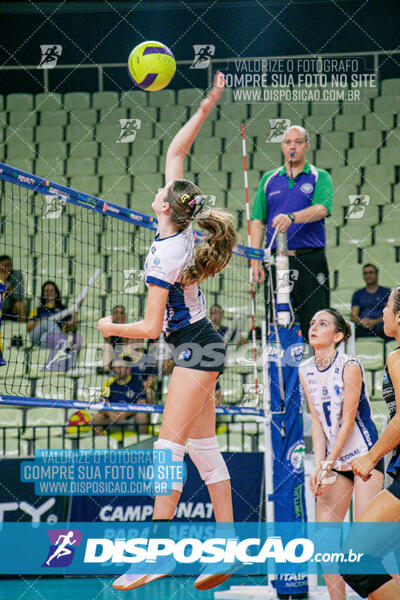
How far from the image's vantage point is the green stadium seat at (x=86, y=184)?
11.5 meters

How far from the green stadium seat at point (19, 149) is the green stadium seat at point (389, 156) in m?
5.20

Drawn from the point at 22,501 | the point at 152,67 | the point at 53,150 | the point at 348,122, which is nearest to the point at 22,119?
the point at 53,150

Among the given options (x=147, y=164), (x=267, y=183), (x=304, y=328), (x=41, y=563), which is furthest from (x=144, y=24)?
(x=41, y=563)

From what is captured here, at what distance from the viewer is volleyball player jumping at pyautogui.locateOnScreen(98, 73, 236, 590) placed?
3.78 meters

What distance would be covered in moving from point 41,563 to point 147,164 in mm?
6431

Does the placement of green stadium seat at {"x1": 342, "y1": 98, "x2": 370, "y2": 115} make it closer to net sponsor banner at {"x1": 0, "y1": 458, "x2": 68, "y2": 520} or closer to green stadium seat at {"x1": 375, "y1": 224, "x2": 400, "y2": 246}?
green stadium seat at {"x1": 375, "y1": 224, "x2": 400, "y2": 246}

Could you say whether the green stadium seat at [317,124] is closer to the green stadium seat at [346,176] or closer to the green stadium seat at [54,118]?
the green stadium seat at [346,176]

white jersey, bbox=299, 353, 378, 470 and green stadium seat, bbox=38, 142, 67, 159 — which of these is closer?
white jersey, bbox=299, 353, 378, 470

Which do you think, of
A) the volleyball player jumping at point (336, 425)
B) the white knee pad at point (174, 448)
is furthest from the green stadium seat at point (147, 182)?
the white knee pad at point (174, 448)

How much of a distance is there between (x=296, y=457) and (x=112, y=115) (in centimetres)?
A: 789

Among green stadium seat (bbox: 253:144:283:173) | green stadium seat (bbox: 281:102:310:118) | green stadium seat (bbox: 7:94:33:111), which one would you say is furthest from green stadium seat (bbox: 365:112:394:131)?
green stadium seat (bbox: 7:94:33:111)

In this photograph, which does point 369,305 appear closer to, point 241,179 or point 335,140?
point 241,179

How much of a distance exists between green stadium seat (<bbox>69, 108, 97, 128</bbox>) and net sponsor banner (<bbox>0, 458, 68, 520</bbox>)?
681cm

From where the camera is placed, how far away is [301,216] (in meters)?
6.43
